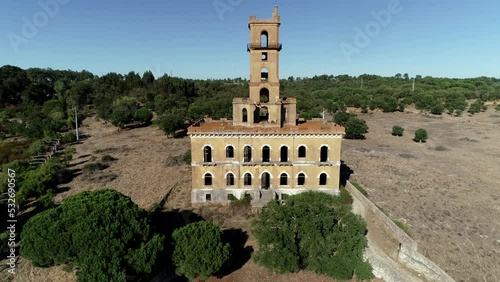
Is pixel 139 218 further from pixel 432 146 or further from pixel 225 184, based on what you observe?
pixel 432 146

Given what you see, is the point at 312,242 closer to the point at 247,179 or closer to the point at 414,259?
the point at 414,259

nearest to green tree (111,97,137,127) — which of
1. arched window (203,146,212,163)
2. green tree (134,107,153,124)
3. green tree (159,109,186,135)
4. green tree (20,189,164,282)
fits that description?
green tree (134,107,153,124)

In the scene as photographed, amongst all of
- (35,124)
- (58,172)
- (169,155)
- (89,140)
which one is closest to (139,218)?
(58,172)

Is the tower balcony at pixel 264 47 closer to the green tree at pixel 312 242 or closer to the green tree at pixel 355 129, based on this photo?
the green tree at pixel 312 242

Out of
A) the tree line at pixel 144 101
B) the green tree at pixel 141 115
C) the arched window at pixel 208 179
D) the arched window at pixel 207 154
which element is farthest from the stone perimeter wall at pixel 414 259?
the green tree at pixel 141 115

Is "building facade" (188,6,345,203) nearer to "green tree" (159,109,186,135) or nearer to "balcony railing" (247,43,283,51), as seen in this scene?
"balcony railing" (247,43,283,51)

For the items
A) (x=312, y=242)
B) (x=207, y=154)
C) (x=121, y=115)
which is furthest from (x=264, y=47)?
(x=121, y=115)

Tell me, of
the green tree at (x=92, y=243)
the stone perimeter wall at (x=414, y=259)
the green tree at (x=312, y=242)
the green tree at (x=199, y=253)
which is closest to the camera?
the green tree at (x=92, y=243)
